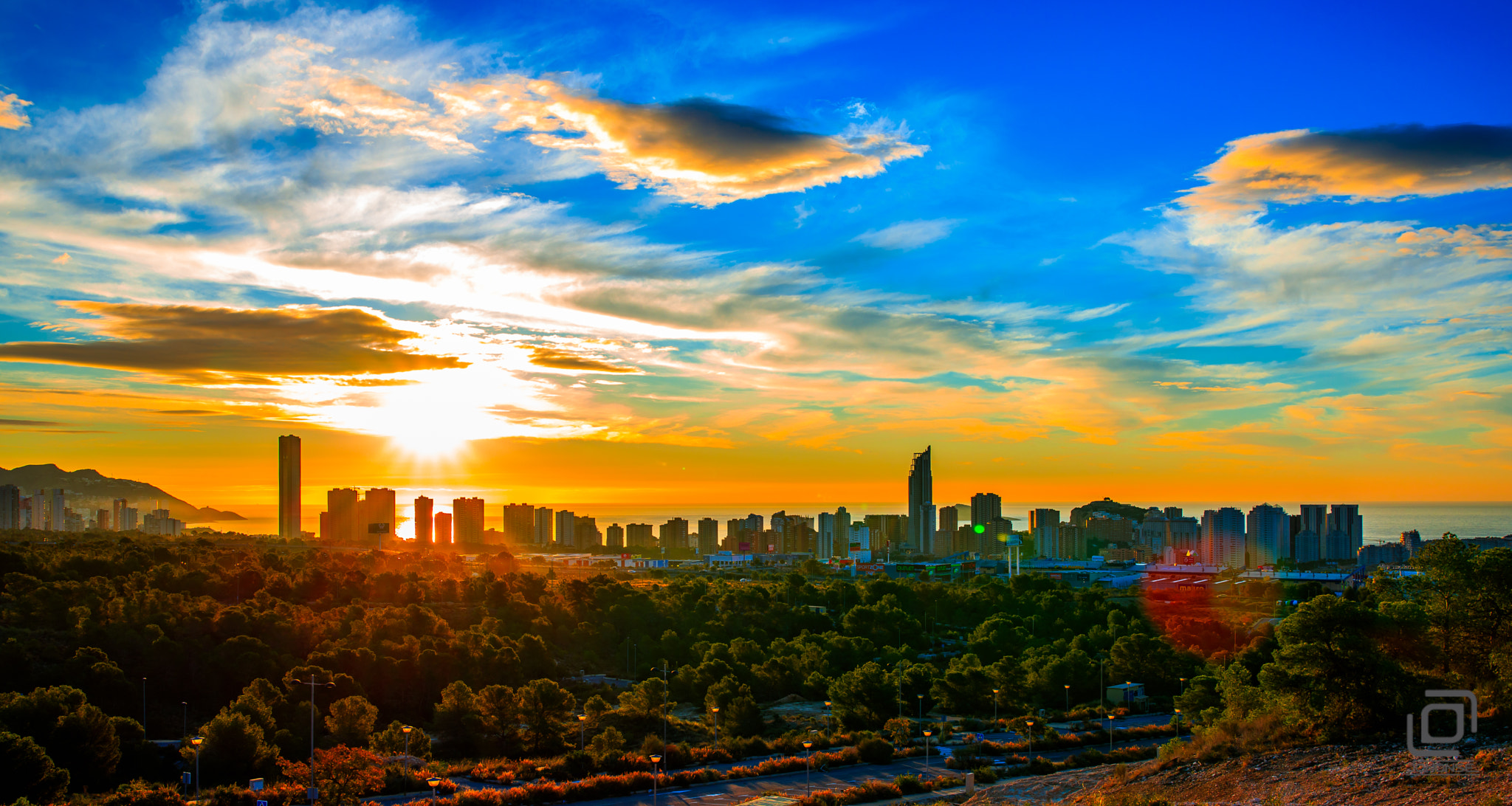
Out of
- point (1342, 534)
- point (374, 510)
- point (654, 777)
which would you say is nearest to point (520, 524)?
point (374, 510)

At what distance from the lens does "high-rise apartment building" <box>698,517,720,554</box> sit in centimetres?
19225

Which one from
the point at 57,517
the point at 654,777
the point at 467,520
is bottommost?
the point at 467,520

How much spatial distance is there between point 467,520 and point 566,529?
24046mm

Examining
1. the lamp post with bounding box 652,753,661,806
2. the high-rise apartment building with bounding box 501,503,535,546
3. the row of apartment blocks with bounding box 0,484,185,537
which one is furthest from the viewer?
the high-rise apartment building with bounding box 501,503,535,546

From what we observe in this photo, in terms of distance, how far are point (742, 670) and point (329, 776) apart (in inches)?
911

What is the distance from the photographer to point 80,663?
33062 millimetres

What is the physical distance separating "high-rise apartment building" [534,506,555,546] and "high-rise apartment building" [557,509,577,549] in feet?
7.37

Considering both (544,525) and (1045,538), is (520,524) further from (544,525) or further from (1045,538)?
(1045,538)

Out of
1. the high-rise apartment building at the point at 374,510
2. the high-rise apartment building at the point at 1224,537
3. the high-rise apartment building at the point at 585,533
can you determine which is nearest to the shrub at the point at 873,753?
the high-rise apartment building at the point at 1224,537

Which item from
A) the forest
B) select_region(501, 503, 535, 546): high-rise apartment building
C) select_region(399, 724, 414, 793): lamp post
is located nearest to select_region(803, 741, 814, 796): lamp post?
the forest

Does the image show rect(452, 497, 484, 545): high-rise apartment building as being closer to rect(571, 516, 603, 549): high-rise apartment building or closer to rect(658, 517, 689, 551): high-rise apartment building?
rect(571, 516, 603, 549): high-rise apartment building

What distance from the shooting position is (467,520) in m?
172

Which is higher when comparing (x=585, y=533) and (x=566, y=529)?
(x=566, y=529)

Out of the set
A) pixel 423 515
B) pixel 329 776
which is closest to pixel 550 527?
pixel 423 515
